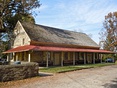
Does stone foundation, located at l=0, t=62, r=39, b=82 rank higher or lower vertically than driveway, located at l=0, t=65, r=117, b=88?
higher

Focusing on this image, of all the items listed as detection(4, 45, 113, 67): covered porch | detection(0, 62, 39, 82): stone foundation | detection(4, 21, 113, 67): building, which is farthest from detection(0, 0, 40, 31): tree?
detection(0, 62, 39, 82): stone foundation

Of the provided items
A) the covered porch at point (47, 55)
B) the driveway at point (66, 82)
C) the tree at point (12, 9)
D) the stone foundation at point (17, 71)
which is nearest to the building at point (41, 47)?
the covered porch at point (47, 55)

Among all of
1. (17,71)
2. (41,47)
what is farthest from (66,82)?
(41,47)

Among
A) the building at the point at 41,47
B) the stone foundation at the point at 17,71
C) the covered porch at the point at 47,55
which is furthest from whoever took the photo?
the building at the point at 41,47

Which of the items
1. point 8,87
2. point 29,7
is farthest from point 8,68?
point 29,7

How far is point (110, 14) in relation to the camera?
4544 centimetres

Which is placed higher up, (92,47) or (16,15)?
(16,15)

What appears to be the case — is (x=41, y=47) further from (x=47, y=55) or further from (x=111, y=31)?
(x=111, y=31)

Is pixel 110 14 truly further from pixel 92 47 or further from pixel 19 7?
pixel 19 7

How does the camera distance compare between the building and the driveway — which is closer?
the driveway

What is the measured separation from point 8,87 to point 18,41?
57.8ft

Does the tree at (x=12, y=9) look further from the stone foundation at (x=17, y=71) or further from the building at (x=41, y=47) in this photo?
the stone foundation at (x=17, y=71)

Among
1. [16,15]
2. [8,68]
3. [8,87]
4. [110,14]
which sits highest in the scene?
[110,14]

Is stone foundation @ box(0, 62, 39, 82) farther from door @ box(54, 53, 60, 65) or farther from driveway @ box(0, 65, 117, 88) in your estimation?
door @ box(54, 53, 60, 65)
